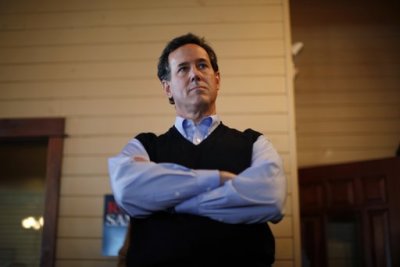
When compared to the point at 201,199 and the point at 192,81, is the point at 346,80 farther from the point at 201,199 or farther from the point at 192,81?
the point at 201,199

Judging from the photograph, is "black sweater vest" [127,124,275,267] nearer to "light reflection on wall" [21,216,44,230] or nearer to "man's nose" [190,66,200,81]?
"man's nose" [190,66,200,81]

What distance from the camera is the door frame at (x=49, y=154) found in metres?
2.80

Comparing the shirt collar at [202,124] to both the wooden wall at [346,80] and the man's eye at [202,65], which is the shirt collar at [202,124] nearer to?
the man's eye at [202,65]

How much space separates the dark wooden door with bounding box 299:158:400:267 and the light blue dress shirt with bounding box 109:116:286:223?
1827 millimetres

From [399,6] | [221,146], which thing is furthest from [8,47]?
[399,6]

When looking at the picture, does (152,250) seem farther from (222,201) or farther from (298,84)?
(298,84)

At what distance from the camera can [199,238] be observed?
1331 mm

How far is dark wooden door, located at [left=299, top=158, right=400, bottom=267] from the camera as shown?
2.91 metres

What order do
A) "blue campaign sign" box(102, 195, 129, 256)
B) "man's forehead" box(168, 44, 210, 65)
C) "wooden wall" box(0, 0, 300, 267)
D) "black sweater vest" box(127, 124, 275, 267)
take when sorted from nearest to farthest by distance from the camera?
"black sweater vest" box(127, 124, 275, 267) < "man's forehead" box(168, 44, 210, 65) < "blue campaign sign" box(102, 195, 129, 256) < "wooden wall" box(0, 0, 300, 267)

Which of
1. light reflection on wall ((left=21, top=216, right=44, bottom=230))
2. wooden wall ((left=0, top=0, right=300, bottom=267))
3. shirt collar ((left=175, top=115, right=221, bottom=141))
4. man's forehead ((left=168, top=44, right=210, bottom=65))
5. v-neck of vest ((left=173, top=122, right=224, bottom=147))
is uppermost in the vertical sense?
wooden wall ((left=0, top=0, right=300, bottom=267))

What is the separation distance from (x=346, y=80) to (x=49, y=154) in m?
2.73

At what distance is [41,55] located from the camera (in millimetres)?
3129

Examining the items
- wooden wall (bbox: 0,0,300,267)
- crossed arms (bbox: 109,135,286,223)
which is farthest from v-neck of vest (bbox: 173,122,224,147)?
wooden wall (bbox: 0,0,300,267)

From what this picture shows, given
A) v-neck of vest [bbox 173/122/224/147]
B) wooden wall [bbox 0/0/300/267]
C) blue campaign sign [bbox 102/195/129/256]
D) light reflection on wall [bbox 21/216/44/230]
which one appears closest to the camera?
v-neck of vest [bbox 173/122/224/147]
